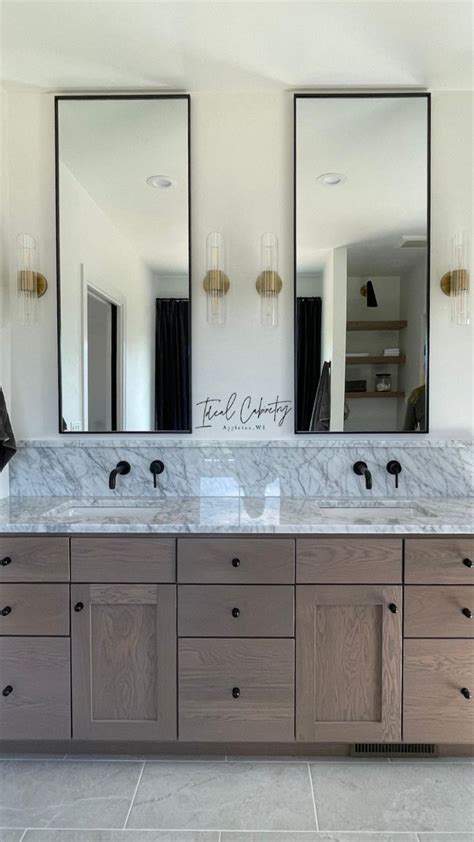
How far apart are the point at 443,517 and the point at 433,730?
75 cm

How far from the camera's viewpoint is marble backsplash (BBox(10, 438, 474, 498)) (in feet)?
6.75

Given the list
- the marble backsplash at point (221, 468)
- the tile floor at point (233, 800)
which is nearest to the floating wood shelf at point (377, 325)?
the marble backsplash at point (221, 468)

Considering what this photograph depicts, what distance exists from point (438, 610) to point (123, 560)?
1.12m

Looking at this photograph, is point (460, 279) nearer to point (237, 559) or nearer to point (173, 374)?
point (173, 374)

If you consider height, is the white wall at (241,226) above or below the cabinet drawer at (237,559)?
above

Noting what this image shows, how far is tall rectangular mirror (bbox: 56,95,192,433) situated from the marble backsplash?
0.38 ft

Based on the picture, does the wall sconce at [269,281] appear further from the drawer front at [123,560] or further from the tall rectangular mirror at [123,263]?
the drawer front at [123,560]

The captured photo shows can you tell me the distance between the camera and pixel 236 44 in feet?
5.90

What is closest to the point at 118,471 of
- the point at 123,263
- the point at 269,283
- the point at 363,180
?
the point at 123,263

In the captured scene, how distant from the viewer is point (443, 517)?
166 centimetres

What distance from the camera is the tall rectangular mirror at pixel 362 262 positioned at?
2031 millimetres

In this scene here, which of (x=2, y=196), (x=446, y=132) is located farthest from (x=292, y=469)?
(x=2, y=196)

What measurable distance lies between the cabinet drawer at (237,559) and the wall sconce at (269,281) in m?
1.02

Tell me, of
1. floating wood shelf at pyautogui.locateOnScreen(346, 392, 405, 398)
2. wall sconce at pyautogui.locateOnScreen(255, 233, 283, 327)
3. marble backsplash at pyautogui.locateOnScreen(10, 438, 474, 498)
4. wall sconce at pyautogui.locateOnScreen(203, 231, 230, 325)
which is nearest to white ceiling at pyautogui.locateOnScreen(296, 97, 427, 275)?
wall sconce at pyautogui.locateOnScreen(255, 233, 283, 327)
